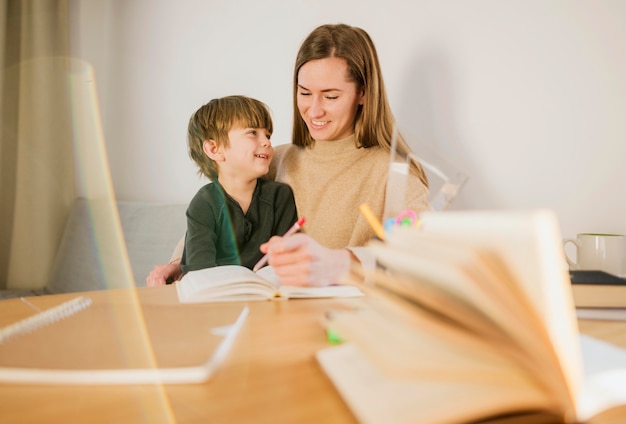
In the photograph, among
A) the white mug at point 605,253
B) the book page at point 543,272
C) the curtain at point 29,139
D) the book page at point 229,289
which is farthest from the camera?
the curtain at point 29,139

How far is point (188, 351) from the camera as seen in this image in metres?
0.51

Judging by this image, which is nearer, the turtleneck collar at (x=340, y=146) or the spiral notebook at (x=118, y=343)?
the spiral notebook at (x=118, y=343)

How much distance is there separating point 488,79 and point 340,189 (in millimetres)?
490

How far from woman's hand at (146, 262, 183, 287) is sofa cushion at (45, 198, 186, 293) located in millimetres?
461

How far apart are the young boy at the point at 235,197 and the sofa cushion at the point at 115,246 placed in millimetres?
424

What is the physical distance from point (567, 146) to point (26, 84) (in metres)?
2.21

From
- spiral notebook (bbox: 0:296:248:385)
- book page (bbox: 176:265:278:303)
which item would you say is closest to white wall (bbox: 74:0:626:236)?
book page (bbox: 176:265:278:303)

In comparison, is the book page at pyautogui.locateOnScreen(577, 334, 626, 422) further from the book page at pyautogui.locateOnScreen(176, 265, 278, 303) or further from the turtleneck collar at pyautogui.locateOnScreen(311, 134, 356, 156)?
the turtleneck collar at pyautogui.locateOnScreen(311, 134, 356, 156)

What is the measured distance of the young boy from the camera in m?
1.46

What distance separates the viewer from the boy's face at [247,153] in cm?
153

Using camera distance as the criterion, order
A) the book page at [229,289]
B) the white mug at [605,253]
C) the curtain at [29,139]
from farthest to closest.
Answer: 1. the curtain at [29,139]
2. the white mug at [605,253]
3. the book page at [229,289]

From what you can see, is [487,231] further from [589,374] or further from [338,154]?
[338,154]

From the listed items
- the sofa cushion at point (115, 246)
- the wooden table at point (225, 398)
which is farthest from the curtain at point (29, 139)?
the wooden table at point (225, 398)

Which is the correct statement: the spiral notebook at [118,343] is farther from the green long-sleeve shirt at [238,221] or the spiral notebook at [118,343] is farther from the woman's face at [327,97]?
the woman's face at [327,97]
